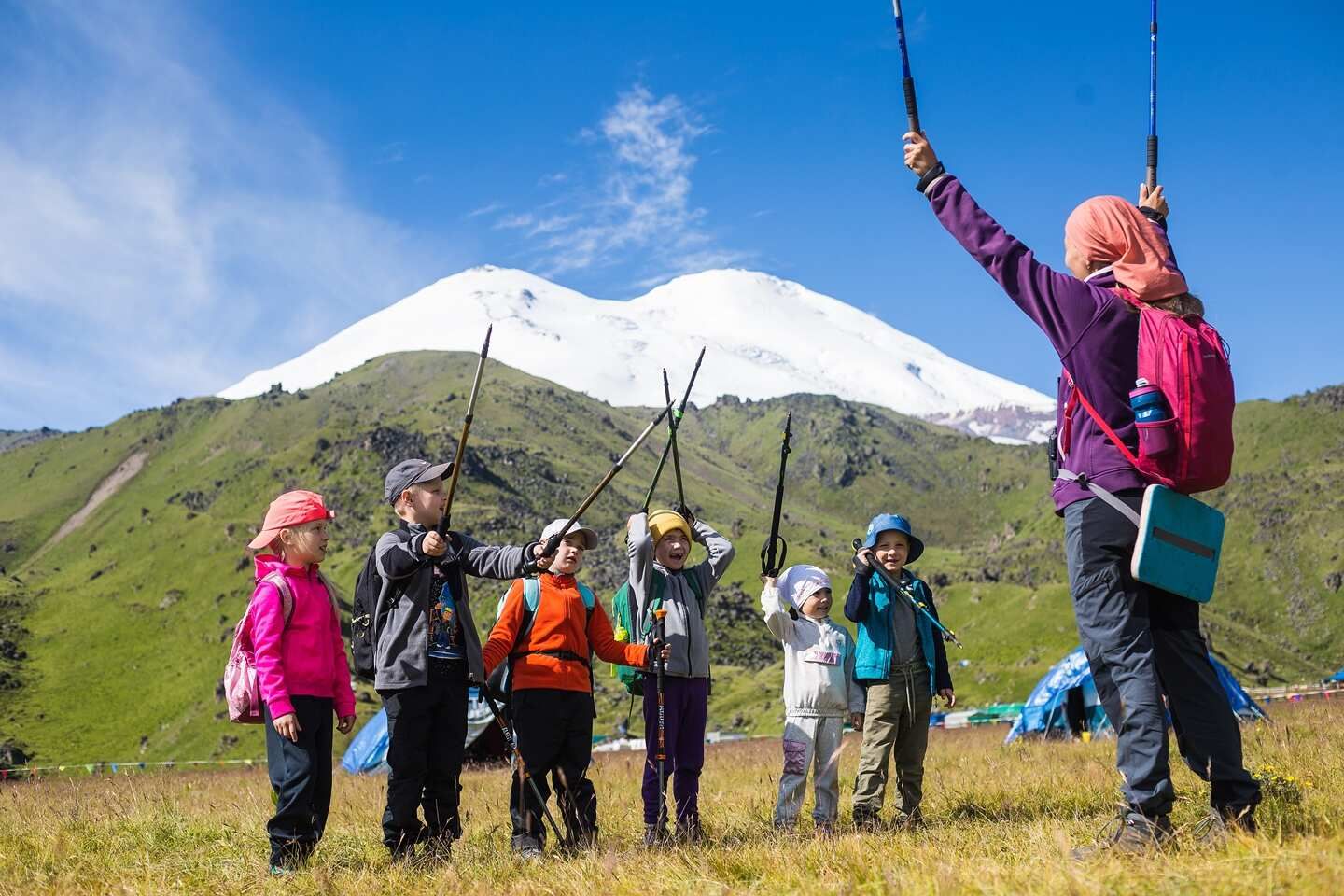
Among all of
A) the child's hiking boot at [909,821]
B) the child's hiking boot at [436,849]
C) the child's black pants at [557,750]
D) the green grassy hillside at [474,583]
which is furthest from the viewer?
the green grassy hillside at [474,583]

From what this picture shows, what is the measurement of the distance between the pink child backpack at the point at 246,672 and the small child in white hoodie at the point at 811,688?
3332 millimetres

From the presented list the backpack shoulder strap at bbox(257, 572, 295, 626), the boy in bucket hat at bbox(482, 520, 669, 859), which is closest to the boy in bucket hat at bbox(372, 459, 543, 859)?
the boy in bucket hat at bbox(482, 520, 669, 859)

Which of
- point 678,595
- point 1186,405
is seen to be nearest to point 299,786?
point 678,595

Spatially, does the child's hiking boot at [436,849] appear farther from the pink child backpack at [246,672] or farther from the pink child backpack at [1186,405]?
the pink child backpack at [1186,405]

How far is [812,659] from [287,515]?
383 cm

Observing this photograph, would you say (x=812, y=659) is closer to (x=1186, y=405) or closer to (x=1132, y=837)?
(x=1132, y=837)

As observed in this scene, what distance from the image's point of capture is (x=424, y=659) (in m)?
6.75

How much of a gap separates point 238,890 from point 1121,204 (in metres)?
5.58

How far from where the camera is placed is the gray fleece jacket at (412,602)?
673 cm

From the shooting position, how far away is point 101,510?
18250cm

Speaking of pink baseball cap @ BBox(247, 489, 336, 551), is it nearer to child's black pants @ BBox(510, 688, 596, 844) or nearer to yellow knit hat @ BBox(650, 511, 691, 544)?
child's black pants @ BBox(510, 688, 596, 844)

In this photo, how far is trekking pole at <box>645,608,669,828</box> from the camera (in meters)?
7.33

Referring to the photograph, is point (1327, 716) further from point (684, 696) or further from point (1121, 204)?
point (1121, 204)

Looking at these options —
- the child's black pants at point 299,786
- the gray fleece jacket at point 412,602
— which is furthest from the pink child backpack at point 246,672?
the gray fleece jacket at point 412,602
